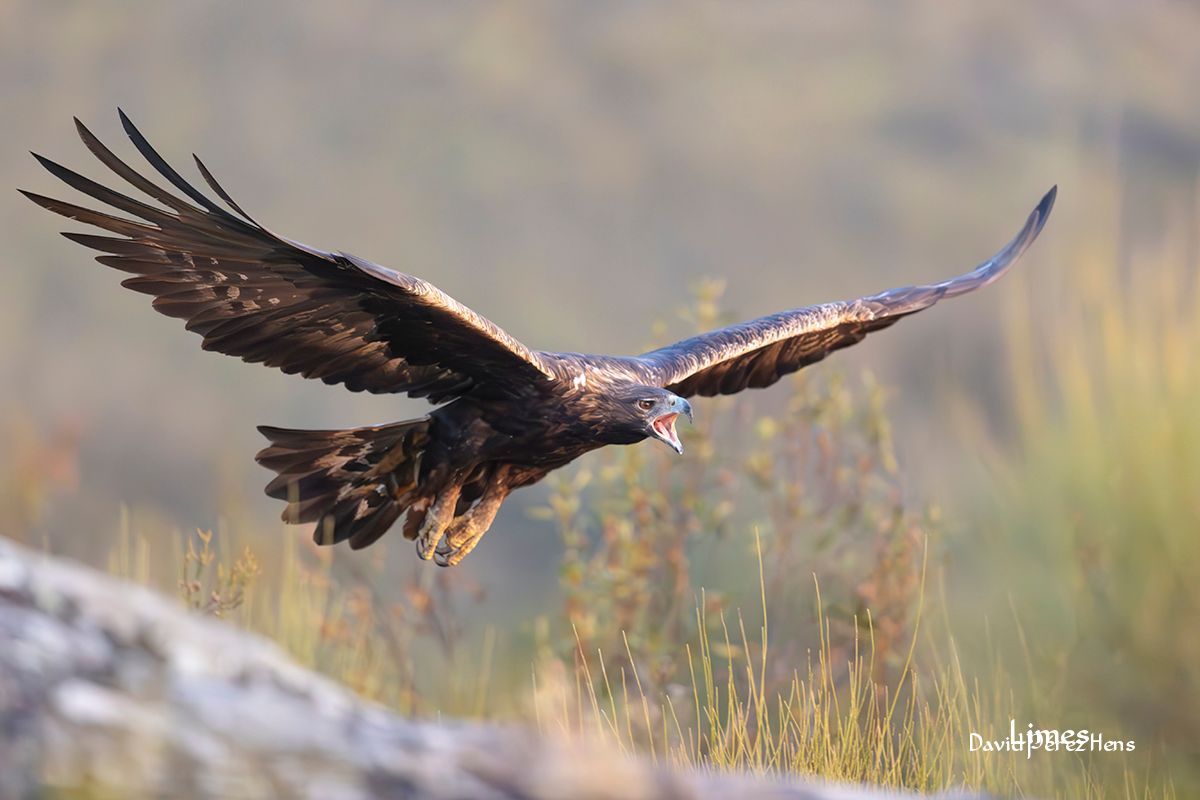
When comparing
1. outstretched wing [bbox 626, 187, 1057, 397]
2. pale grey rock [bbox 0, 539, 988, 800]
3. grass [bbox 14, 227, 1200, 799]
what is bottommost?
pale grey rock [bbox 0, 539, 988, 800]

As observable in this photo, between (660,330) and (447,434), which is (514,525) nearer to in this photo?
(660,330)

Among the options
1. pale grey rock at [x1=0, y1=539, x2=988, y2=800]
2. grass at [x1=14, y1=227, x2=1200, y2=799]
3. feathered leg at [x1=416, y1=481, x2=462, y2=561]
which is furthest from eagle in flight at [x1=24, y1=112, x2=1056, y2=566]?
pale grey rock at [x1=0, y1=539, x2=988, y2=800]

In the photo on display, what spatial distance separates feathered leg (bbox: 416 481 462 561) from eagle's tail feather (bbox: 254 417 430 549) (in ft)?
0.40

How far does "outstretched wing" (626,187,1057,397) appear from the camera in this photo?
6246mm

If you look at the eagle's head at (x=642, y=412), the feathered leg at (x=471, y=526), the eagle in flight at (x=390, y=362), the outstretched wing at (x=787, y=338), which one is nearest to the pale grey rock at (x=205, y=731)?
the eagle in flight at (x=390, y=362)

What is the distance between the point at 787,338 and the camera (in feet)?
21.4

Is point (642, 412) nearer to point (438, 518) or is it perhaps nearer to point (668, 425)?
point (668, 425)

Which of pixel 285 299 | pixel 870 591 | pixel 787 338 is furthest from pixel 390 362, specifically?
pixel 870 591

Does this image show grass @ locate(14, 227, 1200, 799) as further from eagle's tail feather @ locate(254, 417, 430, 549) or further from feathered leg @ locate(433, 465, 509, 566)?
feathered leg @ locate(433, 465, 509, 566)

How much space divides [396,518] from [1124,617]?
2850mm

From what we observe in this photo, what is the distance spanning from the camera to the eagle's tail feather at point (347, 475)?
18.9 feet

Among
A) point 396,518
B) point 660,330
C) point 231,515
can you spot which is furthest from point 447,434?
point 660,330

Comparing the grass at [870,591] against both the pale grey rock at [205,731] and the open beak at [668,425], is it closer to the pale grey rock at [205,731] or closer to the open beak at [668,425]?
the pale grey rock at [205,731]

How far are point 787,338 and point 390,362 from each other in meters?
1.92
